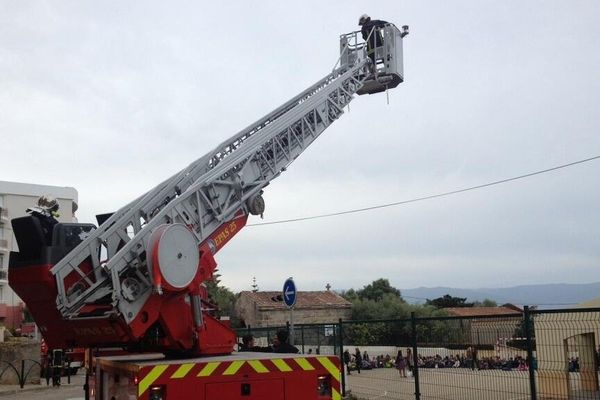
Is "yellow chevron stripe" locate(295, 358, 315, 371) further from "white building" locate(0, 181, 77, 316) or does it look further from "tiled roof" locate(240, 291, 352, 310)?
"white building" locate(0, 181, 77, 316)

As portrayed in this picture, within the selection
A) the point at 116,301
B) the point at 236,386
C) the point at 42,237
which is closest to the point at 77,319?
the point at 116,301

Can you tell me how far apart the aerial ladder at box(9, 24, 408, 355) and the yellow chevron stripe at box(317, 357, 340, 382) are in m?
1.62

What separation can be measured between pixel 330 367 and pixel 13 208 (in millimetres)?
58773

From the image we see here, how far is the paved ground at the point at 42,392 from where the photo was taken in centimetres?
1830

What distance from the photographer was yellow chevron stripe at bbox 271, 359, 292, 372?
7.31 meters

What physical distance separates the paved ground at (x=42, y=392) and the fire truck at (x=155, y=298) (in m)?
10.2

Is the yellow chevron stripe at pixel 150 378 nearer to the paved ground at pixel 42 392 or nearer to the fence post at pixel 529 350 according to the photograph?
the fence post at pixel 529 350

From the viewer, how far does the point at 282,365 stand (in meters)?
7.34

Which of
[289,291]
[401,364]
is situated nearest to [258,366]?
[289,291]

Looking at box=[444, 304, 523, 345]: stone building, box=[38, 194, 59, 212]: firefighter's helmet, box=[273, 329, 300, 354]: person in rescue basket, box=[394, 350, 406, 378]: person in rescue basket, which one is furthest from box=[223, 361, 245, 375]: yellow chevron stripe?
box=[394, 350, 406, 378]: person in rescue basket

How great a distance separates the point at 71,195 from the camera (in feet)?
209

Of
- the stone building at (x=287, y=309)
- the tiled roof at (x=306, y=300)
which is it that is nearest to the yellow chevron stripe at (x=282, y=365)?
the stone building at (x=287, y=309)

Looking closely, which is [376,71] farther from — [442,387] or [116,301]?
[116,301]

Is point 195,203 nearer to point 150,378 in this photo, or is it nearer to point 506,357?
point 150,378
